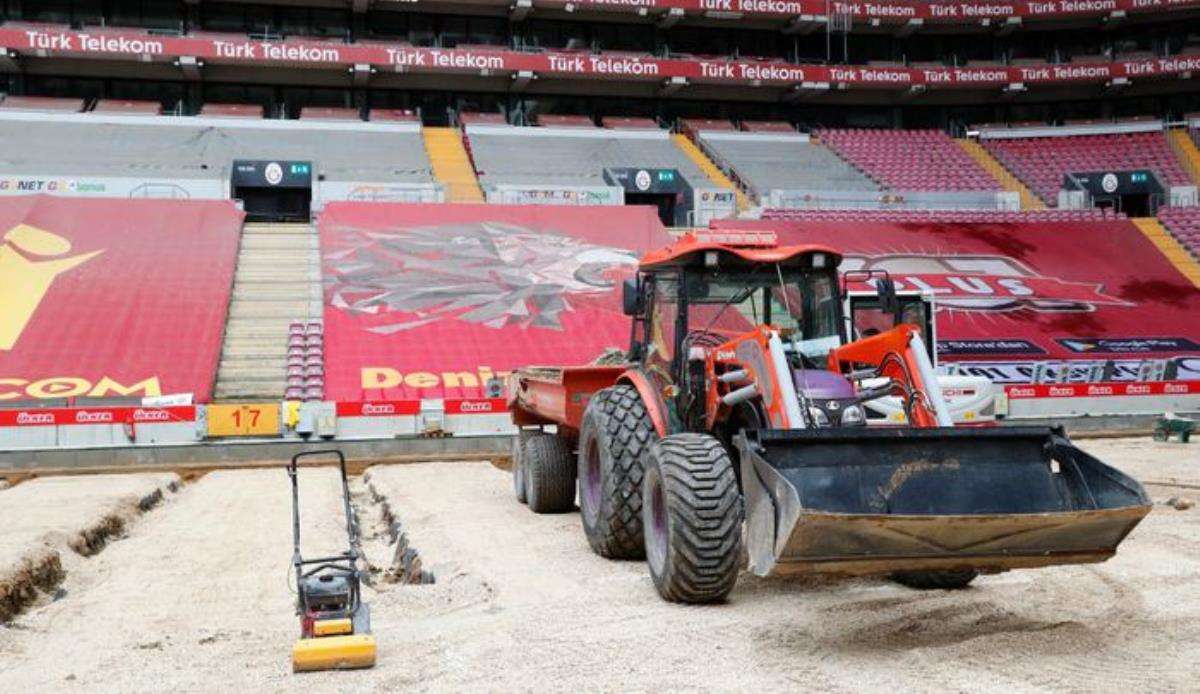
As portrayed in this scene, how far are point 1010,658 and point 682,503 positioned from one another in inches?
79.0

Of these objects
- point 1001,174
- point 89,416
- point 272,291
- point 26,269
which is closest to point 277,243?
point 272,291

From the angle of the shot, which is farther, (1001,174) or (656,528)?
(1001,174)

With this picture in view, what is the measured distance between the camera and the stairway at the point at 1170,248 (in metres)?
36.2

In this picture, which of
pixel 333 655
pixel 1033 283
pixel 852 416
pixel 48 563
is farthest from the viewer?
pixel 1033 283

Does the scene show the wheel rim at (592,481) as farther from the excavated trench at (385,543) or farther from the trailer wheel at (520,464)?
the trailer wheel at (520,464)

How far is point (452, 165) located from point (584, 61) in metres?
8.49

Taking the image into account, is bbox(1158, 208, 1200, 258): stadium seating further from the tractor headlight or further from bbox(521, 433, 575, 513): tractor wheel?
the tractor headlight

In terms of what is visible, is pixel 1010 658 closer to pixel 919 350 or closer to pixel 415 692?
pixel 919 350

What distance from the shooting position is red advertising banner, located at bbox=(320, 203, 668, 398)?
25.3 m

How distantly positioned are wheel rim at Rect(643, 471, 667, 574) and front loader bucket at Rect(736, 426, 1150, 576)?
1025 millimetres

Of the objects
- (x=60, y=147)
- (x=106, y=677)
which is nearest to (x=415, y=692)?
(x=106, y=677)

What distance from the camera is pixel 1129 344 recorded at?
100 ft

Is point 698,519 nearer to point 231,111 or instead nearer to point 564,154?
point 564,154

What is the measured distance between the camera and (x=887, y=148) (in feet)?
156
